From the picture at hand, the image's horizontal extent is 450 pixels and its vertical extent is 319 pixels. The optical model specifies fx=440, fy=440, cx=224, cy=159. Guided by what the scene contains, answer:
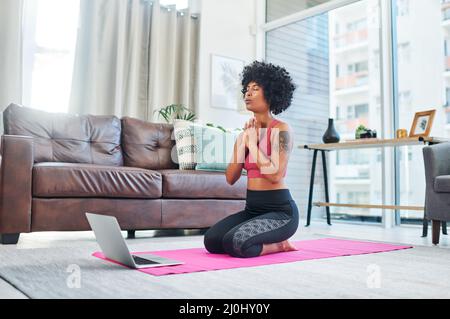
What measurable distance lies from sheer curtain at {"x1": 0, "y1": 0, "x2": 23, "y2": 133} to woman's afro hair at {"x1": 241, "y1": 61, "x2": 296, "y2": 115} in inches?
96.4

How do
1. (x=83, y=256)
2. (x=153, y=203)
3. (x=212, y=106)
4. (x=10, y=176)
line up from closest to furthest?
(x=83, y=256)
(x=10, y=176)
(x=153, y=203)
(x=212, y=106)

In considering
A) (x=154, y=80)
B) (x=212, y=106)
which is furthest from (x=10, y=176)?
(x=212, y=106)

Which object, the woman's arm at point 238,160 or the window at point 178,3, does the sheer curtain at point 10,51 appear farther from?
the woman's arm at point 238,160

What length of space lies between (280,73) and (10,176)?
4.93 ft

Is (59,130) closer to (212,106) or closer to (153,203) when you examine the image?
(153,203)

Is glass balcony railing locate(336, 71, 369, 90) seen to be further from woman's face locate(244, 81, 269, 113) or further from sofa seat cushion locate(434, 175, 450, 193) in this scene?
woman's face locate(244, 81, 269, 113)

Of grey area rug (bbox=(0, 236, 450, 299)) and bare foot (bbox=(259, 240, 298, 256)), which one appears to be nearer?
grey area rug (bbox=(0, 236, 450, 299))

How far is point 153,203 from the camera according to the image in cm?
277

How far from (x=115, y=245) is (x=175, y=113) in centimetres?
310

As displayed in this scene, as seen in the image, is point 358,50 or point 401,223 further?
point 358,50

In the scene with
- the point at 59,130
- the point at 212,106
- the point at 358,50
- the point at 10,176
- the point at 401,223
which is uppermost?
the point at 358,50

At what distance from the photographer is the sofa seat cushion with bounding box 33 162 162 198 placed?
2.42m

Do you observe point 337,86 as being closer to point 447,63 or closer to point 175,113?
point 447,63

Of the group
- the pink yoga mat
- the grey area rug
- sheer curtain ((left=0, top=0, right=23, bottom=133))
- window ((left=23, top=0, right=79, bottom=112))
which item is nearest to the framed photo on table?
the pink yoga mat
